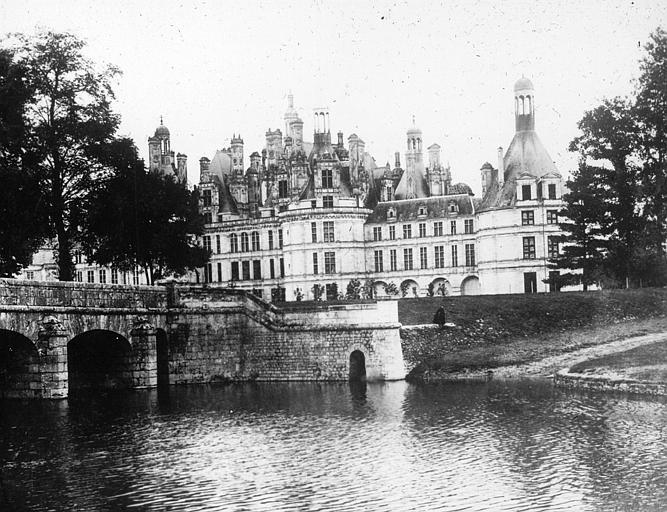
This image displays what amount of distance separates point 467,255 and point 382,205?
814 cm

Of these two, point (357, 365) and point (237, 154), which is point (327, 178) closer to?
point (237, 154)

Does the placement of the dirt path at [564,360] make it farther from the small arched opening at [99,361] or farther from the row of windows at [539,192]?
the row of windows at [539,192]

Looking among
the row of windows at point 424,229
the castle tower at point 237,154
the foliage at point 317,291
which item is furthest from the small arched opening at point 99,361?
the castle tower at point 237,154

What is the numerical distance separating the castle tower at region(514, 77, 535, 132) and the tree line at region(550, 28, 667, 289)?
53.4 feet

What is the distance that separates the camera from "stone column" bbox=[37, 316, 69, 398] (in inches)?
1272

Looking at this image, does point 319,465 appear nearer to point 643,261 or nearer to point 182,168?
point 643,261

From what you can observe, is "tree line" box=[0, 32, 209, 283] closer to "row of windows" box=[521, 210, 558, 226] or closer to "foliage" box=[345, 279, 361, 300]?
"foliage" box=[345, 279, 361, 300]

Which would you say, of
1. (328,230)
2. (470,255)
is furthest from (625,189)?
(328,230)

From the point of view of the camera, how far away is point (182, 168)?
81812mm

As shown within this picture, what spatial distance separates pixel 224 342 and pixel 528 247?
3083cm

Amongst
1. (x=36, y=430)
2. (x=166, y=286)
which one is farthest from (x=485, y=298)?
(x=36, y=430)

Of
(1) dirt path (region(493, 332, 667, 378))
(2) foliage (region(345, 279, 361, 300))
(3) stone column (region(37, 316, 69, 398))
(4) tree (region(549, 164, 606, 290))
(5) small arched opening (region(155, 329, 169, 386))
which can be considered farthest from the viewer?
(2) foliage (region(345, 279, 361, 300))

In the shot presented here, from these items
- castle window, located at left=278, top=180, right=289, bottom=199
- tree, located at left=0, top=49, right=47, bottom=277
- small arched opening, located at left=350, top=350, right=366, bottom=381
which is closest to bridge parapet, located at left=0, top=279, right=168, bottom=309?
tree, located at left=0, top=49, right=47, bottom=277

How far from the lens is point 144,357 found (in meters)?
37.5
